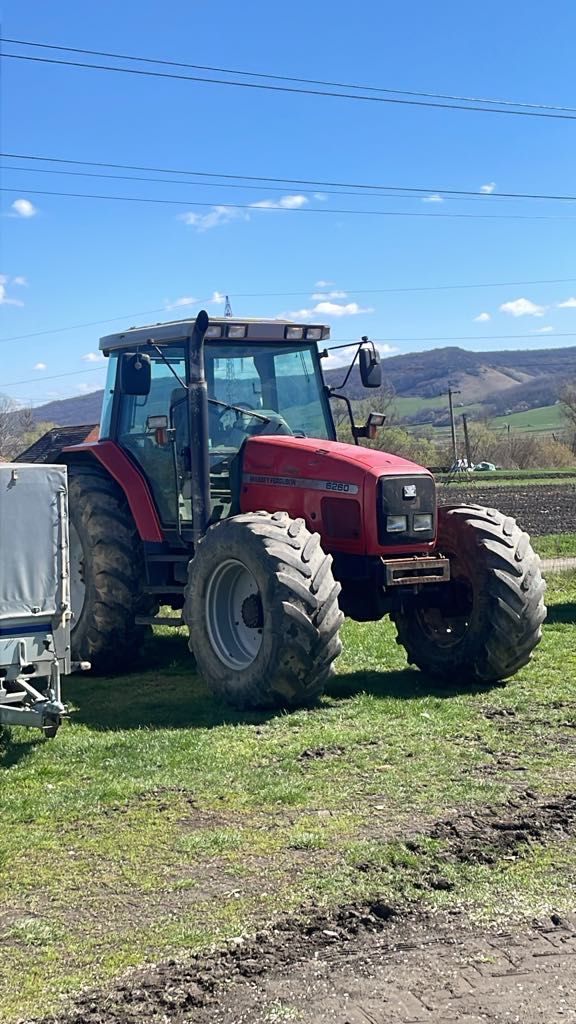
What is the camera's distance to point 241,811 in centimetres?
580

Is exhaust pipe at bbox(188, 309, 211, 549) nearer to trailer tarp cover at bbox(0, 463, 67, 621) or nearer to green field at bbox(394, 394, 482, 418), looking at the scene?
trailer tarp cover at bbox(0, 463, 67, 621)

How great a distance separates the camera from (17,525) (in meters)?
7.24

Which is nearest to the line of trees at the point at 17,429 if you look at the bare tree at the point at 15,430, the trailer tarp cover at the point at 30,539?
the bare tree at the point at 15,430

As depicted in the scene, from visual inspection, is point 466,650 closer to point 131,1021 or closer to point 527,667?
point 527,667

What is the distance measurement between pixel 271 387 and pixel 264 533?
2.18m

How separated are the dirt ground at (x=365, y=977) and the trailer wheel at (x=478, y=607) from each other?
409cm

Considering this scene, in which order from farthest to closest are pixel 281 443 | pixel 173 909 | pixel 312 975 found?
1. pixel 281 443
2. pixel 173 909
3. pixel 312 975

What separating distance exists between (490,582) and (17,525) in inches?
137

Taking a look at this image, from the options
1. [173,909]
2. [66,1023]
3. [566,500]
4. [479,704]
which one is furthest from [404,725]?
[566,500]

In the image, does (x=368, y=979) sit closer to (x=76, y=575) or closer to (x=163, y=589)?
(x=163, y=589)

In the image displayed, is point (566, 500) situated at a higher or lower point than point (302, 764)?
higher

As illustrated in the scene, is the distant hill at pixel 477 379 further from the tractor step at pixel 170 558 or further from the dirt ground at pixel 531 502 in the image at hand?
the tractor step at pixel 170 558

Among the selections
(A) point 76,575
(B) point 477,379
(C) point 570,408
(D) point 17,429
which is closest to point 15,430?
(D) point 17,429

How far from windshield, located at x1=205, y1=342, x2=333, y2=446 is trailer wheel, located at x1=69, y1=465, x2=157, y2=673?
1.32m
